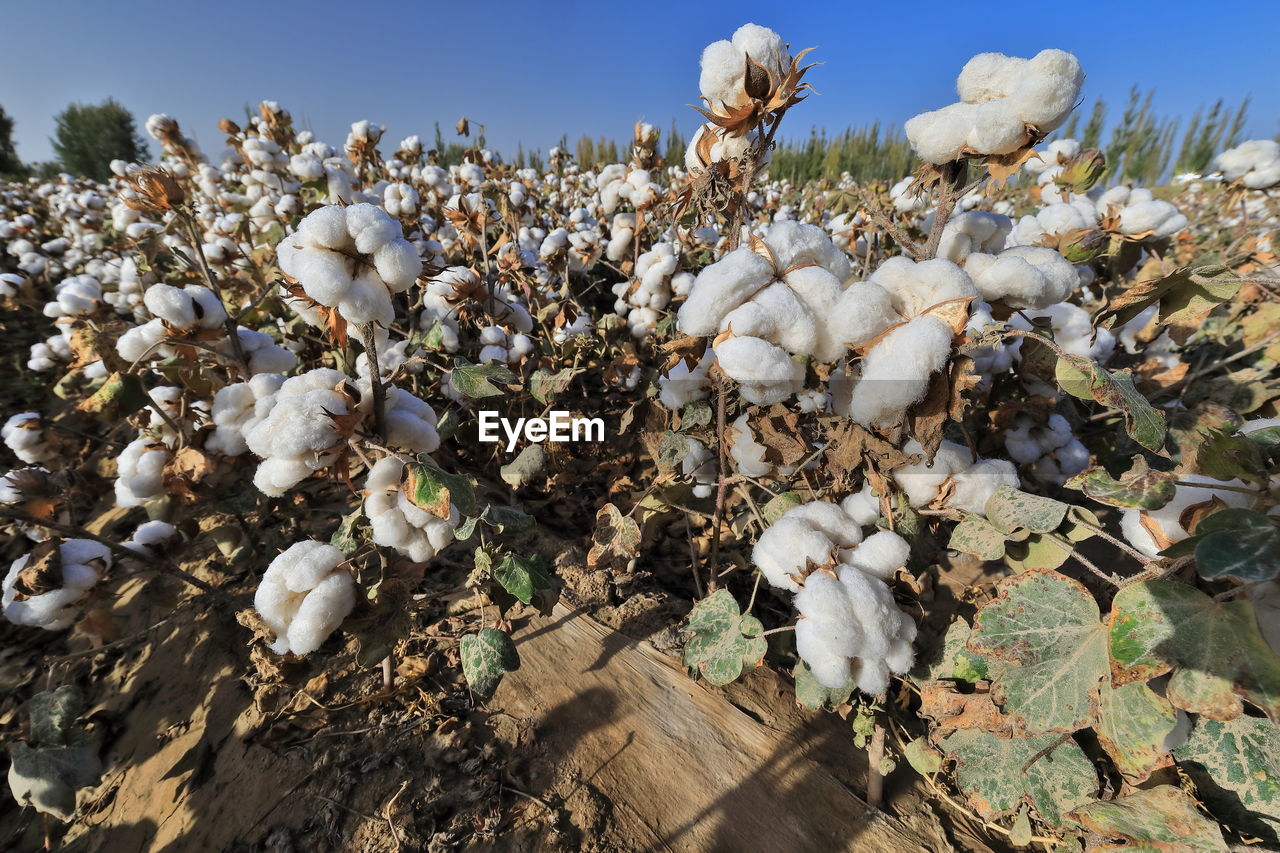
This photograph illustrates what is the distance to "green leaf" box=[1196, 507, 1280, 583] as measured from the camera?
0.63m

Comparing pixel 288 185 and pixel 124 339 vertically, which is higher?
pixel 288 185

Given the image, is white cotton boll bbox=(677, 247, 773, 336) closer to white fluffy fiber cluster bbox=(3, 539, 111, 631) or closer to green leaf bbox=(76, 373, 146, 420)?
green leaf bbox=(76, 373, 146, 420)

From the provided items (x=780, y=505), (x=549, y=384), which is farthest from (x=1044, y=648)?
(x=549, y=384)

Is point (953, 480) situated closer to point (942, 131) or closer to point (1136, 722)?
point (1136, 722)

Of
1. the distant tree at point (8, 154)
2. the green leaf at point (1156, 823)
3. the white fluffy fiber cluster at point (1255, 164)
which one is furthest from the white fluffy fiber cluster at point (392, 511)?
the distant tree at point (8, 154)

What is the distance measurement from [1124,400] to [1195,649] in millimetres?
370

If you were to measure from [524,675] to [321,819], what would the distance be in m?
0.59

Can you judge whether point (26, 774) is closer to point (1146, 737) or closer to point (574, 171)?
Answer: point (1146, 737)

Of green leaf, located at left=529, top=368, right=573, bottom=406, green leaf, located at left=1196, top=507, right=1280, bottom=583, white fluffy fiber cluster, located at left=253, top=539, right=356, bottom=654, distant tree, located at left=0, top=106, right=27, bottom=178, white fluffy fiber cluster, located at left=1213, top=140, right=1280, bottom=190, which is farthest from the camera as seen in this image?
distant tree, located at left=0, top=106, right=27, bottom=178

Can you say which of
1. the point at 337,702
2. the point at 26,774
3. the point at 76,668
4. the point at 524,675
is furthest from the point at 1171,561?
the point at 76,668

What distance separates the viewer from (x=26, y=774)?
1.30 metres

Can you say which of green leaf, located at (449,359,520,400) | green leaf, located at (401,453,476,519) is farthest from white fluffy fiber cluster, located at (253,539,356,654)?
green leaf, located at (449,359,520,400)

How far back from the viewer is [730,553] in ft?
7.34

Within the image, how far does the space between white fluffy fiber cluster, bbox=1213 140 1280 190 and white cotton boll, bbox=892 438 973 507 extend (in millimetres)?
2188
